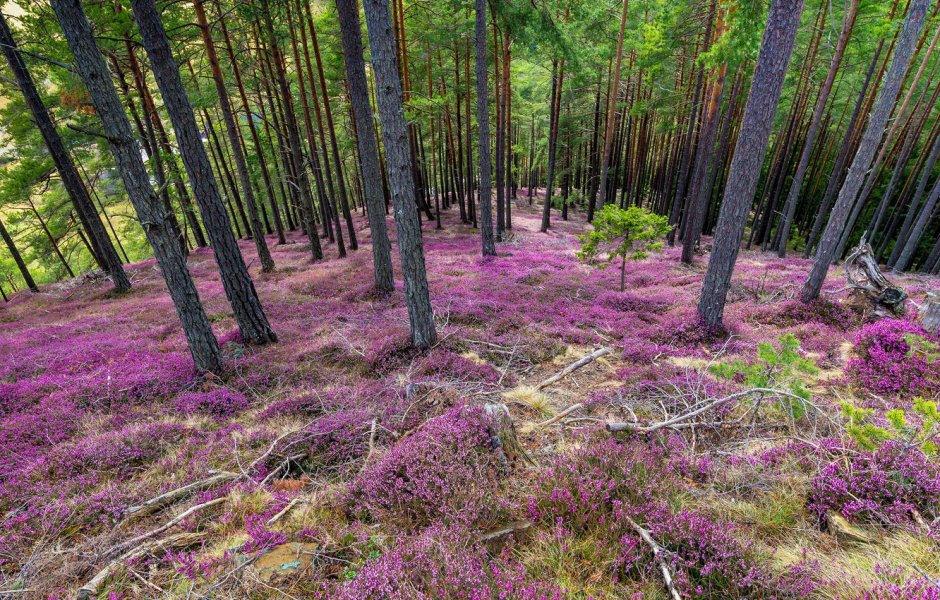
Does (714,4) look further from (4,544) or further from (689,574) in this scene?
(4,544)

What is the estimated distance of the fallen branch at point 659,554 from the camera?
2264 mm

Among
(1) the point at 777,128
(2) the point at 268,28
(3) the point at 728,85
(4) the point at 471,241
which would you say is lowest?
(4) the point at 471,241

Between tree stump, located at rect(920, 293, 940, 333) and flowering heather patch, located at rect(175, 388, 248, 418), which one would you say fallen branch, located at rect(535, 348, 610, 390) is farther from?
tree stump, located at rect(920, 293, 940, 333)

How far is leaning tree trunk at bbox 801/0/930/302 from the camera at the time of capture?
710 cm

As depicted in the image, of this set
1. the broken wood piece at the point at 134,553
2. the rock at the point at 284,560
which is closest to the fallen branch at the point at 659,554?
the rock at the point at 284,560

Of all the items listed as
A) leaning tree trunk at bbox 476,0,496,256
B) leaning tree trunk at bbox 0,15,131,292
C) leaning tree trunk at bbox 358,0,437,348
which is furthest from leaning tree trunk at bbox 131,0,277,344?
leaning tree trunk at bbox 476,0,496,256

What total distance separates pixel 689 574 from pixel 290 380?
6169mm

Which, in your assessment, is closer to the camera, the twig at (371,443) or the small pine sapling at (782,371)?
the twig at (371,443)

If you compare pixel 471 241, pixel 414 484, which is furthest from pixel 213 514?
pixel 471 241

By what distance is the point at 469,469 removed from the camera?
11.3 feet

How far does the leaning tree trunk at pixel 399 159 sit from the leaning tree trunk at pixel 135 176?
→ 3552 millimetres

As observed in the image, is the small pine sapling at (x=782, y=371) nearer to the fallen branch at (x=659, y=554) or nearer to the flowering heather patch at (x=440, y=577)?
the fallen branch at (x=659, y=554)

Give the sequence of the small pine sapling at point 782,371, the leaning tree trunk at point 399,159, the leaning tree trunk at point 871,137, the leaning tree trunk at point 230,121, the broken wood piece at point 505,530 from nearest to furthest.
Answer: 1. the broken wood piece at point 505,530
2. the small pine sapling at point 782,371
3. the leaning tree trunk at point 399,159
4. the leaning tree trunk at point 871,137
5. the leaning tree trunk at point 230,121

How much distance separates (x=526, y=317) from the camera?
9133 millimetres
